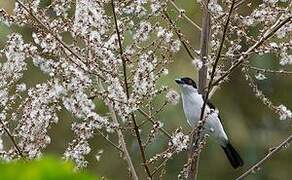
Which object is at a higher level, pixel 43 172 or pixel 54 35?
pixel 54 35

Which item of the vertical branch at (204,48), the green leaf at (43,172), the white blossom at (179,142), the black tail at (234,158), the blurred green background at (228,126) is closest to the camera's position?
the green leaf at (43,172)

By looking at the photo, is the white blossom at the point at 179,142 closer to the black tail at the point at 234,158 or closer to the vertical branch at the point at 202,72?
the vertical branch at the point at 202,72

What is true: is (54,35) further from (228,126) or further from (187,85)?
(228,126)

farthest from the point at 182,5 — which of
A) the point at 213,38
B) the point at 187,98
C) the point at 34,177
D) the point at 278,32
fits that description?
the point at 34,177

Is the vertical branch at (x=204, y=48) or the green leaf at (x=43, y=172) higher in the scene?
the vertical branch at (x=204, y=48)

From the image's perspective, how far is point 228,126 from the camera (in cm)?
698

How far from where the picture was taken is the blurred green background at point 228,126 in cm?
627

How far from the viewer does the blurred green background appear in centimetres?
627

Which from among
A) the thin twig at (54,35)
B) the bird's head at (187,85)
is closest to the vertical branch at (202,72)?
the thin twig at (54,35)

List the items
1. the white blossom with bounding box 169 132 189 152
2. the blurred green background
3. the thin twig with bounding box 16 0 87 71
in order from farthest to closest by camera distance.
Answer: the blurred green background, the white blossom with bounding box 169 132 189 152, the thin twig with bounding box 16 0 87 71

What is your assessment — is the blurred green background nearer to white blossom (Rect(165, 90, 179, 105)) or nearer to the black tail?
the black tail

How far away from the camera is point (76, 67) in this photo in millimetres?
2809

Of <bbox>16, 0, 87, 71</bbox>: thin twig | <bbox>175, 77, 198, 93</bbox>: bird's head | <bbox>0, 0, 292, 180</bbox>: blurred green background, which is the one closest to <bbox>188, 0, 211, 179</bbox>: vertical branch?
<bbox>16, 0, 87, 71</bbox>: thin twig

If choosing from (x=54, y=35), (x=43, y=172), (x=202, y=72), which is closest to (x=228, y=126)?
(x=202, y=72)
